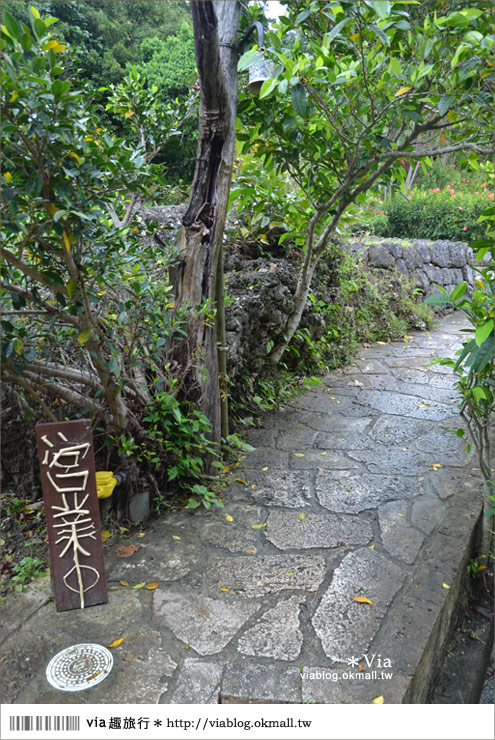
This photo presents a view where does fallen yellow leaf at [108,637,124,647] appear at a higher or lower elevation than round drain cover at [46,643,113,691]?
higher

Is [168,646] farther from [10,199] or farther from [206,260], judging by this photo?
[206,260]

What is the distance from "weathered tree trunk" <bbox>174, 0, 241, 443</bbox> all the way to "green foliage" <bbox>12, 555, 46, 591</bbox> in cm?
130

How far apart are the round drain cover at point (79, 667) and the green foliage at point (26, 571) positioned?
559 millimetres

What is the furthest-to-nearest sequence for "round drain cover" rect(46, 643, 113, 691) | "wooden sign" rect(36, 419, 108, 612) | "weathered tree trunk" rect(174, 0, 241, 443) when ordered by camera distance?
"weathered tree trunk" rect(174, 0, 241, 443), "wooden sign" rect(36, 419, 108, 612), "round drain cover" rect(46, 643, 113, 691)

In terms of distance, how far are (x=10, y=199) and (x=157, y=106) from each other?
2.14 metres

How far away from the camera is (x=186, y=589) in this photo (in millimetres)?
2562

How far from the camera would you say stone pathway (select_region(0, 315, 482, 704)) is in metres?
2.04

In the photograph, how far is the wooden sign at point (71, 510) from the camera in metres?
2.35

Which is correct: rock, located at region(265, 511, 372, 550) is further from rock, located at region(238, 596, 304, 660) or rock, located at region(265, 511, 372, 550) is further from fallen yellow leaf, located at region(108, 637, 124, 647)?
fallen yellow leaf, located at region(108, 637, 124, 647)

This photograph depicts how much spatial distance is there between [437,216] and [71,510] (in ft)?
39.2

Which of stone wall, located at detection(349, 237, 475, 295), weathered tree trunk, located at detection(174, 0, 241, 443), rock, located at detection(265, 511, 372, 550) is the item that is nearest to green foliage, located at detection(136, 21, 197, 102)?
stone wall, located at detection(349, 237, 475, 295)

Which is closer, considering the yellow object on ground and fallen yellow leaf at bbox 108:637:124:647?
fallen yellow leaf at bbox 108:637:124:647

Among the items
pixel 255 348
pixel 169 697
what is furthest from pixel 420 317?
pixel 169 697

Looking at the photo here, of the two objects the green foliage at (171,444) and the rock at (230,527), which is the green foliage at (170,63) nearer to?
the green foliage at (171,444)
